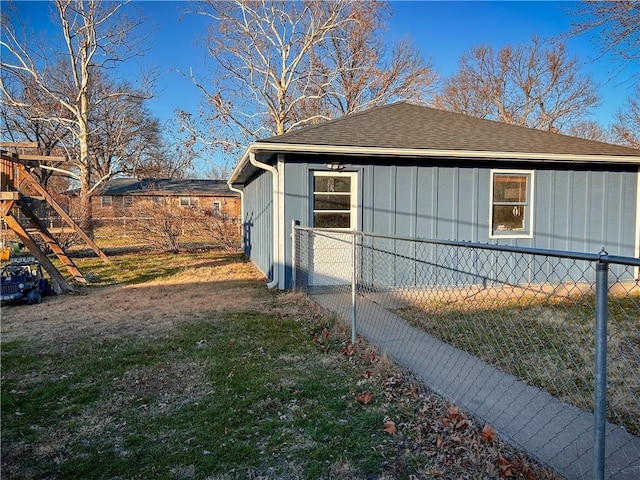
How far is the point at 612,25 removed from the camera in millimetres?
10000

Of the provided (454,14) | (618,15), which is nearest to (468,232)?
(618,15)

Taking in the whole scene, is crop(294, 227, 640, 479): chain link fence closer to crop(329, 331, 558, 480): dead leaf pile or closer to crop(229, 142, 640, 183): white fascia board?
crop(329, 331, 558, 480): dead leaf pile

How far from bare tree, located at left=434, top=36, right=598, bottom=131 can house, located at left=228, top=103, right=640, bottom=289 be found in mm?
20768

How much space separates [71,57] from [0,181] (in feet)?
38.0

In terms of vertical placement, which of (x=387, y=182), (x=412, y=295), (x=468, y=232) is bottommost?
(x=412, y=295)

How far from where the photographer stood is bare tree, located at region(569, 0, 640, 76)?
968 centimetres

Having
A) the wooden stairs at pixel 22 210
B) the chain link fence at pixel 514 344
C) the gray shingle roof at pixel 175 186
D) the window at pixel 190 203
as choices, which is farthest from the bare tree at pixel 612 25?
the gray shingle roof at pixel 175 186

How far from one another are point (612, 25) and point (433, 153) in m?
5.86

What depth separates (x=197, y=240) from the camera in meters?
16.4

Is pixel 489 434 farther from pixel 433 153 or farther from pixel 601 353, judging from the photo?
pixel 433 153

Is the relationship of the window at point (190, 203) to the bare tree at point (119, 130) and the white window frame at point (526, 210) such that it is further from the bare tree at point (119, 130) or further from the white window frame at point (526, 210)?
the white window frame at point (526, 210)

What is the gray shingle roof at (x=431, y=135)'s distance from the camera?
26.9 ft

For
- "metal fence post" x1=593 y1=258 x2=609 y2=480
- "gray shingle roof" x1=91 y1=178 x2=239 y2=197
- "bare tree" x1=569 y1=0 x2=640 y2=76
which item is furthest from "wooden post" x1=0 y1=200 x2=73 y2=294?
"gray shingle roof" x1=91 y1=178 x2=239 y2=197

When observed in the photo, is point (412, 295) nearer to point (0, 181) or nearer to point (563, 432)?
point (563, 432)
